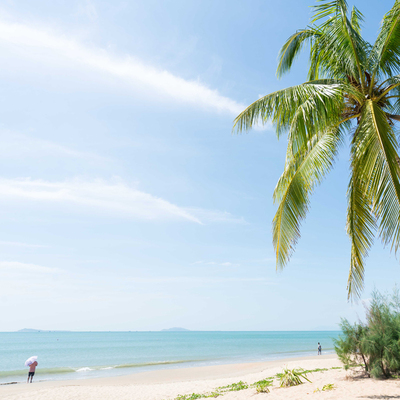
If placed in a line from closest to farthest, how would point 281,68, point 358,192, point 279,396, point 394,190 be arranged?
point 394,190, point 358,192, point 279,396, point 281,68

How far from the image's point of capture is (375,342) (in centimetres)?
791

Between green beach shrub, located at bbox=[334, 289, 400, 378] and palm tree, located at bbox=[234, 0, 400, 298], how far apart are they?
2895 millimetres

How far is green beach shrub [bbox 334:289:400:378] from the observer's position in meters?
7.86

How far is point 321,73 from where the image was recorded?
27.7 ft

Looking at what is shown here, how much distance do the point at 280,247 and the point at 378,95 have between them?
13.0ft

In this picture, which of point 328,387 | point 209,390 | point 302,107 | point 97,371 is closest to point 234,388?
point 209,390

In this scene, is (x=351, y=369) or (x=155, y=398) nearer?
(x=351, y=369)

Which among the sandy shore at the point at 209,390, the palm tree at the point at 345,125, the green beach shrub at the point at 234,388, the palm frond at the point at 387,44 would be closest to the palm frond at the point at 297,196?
the palm tree at the point at 345,125

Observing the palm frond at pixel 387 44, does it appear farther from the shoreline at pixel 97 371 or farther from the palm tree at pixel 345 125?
the shoreline at pixel 97 371

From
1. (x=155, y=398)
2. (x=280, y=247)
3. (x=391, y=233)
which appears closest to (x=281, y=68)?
(x=280, y=247)

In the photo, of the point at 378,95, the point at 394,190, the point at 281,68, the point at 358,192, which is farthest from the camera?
the point at 281,68

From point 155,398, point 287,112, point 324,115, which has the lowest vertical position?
point 155,398

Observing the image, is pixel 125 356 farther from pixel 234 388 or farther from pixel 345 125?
pixel 345 125

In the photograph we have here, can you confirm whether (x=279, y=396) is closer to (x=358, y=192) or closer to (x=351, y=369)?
(x=351, y=369)
